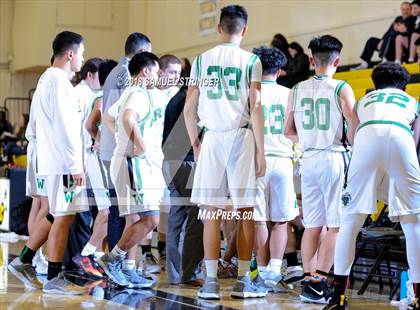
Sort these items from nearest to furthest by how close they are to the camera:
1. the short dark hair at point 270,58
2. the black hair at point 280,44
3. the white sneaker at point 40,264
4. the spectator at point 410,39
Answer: the short dark hair at point 270,58, the white sneaker at point 40,264, the spectator at point 410,39, the black hair at point 280,44

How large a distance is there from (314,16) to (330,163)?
846cm

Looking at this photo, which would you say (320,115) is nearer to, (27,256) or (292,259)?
(292,259)

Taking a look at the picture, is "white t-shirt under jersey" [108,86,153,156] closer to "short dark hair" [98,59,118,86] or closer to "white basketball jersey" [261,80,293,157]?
"white basketball jersey" [261,80,293,157]

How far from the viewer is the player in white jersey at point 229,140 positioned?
5.84m

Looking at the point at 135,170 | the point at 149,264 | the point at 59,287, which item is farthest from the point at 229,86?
the point at 149,264

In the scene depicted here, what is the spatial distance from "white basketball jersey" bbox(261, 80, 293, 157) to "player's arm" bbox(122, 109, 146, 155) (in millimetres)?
1044

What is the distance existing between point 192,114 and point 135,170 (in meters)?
0.73

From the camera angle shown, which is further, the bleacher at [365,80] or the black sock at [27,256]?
the bleacher at [365,80]

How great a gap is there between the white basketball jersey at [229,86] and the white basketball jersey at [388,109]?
921 millimetres

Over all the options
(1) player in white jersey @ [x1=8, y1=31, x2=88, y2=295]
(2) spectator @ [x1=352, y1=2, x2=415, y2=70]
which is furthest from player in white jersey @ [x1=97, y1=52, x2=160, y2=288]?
(2) spectator @ [x1=352, y1=2, x2=415, y2=70]

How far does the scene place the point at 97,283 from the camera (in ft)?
22.2

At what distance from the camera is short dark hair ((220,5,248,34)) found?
19.4 ft

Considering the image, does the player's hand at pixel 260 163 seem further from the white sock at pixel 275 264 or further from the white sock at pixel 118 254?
the white sock at pixel 118 254

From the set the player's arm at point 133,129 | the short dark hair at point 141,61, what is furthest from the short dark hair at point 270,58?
the player's arm at point 133,129
